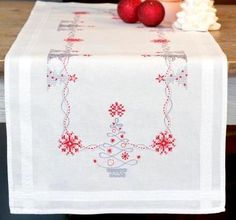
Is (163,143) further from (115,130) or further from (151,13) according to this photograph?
(151,13)

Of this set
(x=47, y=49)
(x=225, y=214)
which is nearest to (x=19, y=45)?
(x=47, y=49)

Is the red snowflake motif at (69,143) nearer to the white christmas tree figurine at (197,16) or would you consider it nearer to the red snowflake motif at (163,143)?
the red snowflake motif at (163,143)

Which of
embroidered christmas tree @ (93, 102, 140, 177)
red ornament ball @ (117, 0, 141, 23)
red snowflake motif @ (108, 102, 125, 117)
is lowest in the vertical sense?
embroidered christmas tree @ (93, 102, 140, 177)

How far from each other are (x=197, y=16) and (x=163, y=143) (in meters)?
0.38

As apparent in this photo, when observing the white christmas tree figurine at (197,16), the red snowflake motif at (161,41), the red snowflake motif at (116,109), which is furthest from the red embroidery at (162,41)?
the red snowflake motif at (116,109)

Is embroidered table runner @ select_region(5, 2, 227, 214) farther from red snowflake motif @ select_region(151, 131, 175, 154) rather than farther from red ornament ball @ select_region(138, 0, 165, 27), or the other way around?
red ornament ball @ select_region(138, 0, 165, 27)

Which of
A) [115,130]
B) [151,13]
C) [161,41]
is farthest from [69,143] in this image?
[151,13]

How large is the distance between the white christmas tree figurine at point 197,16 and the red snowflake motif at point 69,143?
0.42 meters

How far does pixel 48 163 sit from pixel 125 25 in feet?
1.55

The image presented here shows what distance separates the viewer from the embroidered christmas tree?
3.97 ft

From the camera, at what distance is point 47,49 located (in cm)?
128

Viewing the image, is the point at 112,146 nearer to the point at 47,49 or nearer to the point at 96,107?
the point at 96,107

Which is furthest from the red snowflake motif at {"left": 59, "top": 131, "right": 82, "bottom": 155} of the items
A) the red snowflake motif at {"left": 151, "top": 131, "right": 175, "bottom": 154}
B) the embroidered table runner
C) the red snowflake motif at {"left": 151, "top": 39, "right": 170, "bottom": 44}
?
the red snowflake motif at {"left": 151, "top": 39, "right": 170, "bottom": 44}

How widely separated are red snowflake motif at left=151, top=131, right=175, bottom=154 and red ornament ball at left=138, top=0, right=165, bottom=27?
375mm
